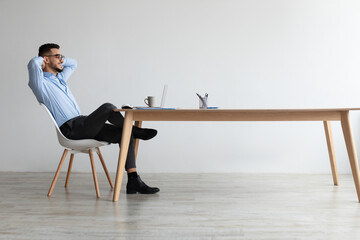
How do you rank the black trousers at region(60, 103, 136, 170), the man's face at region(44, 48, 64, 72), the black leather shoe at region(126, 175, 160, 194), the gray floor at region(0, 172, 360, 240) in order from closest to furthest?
the gray floor at region(0, 172, 360, 240) < the black trousers at region(60, 103, 136, 170) < the black leather shoe at region(126, 175, 160, 194) < the man's face at region(44, 48, 64, 72)

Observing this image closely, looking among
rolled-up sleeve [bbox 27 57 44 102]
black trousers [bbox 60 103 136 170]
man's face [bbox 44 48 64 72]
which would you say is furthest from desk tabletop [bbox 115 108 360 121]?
man's face [bbox 44 48 64 72]

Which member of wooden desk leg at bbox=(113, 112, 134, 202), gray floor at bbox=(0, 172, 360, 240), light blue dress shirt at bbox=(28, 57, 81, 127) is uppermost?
light blue dress shirt at bbox=(28, 57, 81, 127)

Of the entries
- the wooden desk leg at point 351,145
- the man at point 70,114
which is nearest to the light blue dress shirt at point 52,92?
the man at point 70,114

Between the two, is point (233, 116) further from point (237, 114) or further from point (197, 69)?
point (197, 69)

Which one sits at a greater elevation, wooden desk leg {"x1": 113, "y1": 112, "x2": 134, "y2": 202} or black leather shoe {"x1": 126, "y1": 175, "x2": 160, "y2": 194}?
wooden desk leg {"x1": 113, "y1": 112, "x2": 134, "y2": 202}

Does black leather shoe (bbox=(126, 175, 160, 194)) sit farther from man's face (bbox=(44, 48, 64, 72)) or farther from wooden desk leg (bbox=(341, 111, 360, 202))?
wooden desk leg (bbox=(341, 111, 360, 202))

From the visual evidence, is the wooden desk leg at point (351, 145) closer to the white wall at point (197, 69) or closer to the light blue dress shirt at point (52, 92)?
the white wall at point (197, 69)

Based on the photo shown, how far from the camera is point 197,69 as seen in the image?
4.19 meters

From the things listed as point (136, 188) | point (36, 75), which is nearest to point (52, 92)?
point (36, 75)

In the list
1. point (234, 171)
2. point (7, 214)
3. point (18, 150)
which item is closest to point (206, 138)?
point (234, 171)

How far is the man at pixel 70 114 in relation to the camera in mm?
2826

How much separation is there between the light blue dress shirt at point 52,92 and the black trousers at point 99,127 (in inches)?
3.4

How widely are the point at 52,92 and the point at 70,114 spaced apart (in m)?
0.21

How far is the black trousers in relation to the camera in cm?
279
